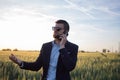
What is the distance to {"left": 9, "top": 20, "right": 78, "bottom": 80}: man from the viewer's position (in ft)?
16.4

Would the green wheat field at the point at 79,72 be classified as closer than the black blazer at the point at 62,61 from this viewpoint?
No

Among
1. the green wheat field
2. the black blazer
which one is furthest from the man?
the green wheat field

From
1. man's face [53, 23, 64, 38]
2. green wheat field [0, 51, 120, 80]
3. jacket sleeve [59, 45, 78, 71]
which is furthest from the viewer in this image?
green wheat field [0, 51, 120, 80]

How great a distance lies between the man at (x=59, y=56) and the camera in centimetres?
500

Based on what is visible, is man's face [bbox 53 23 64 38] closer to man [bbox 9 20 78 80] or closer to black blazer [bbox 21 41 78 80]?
man [bbox 9 20 78 80]

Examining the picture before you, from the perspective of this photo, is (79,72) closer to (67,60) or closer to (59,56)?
(59,56)

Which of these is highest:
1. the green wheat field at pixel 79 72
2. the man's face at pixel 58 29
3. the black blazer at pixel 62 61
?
the man's face at pixel 58 29

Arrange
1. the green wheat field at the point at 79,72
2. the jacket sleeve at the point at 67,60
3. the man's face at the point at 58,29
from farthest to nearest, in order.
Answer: the green wheat field at the point at 79,72, the man's face at the point at 58,29, the jacket sleeve at the point at 67,60

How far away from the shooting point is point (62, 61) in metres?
5.05

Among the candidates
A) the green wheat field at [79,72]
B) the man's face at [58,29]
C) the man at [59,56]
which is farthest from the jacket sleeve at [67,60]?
the green wheat field at [79,72]

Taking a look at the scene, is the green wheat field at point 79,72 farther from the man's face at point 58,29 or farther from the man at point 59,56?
the man's face at point 58,29

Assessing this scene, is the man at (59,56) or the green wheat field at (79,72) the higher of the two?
the man at (59,56)

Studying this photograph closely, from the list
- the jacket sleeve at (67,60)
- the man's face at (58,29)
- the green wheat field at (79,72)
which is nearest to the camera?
the jacket sleeve at (67,60)

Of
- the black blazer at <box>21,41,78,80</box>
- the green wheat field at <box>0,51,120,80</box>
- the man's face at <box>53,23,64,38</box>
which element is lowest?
the green wheat field at <box>0,51,120,80</box>
